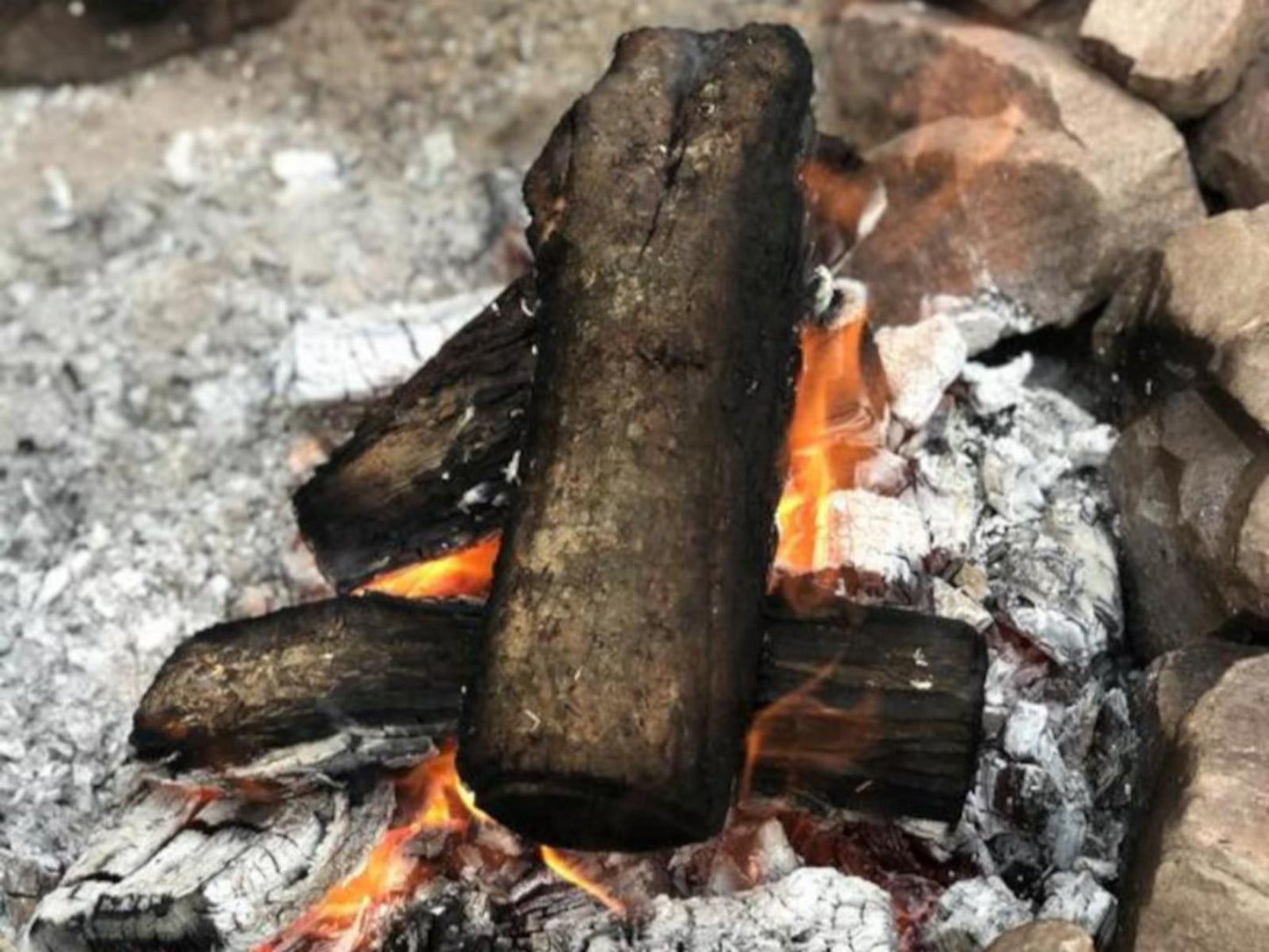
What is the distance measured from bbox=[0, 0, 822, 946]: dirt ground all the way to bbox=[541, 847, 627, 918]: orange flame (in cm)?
80

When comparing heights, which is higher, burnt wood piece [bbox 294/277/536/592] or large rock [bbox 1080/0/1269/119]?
large rock [bbox 1080/0/1269/119]

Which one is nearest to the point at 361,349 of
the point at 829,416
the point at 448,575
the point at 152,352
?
the point at 152,352

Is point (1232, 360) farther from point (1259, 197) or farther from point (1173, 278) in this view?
point (1259, 197)

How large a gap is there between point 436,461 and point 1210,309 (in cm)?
127

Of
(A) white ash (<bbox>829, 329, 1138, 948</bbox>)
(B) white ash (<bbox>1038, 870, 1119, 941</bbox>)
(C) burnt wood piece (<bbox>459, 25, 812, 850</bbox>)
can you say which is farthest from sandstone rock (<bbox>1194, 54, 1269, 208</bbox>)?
(B) white ash (<bbox>1038, 870, 1119, 941</bbox>)

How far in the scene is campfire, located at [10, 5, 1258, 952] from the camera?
1.97 metres

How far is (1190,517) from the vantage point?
7.95 ft

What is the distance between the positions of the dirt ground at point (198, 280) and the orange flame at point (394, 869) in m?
0.47

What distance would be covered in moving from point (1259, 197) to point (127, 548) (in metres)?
2.20

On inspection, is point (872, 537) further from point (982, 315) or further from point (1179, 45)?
point (1179, 45)

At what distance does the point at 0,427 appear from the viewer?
10.1 ft

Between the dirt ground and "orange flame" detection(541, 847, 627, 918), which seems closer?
"orange flame" detection(541, 847, 627, 918)

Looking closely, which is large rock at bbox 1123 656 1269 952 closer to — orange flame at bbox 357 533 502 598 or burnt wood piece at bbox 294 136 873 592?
burnt wood piece at bbox 294 136 873 592

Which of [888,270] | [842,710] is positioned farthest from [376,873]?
[888,270]
